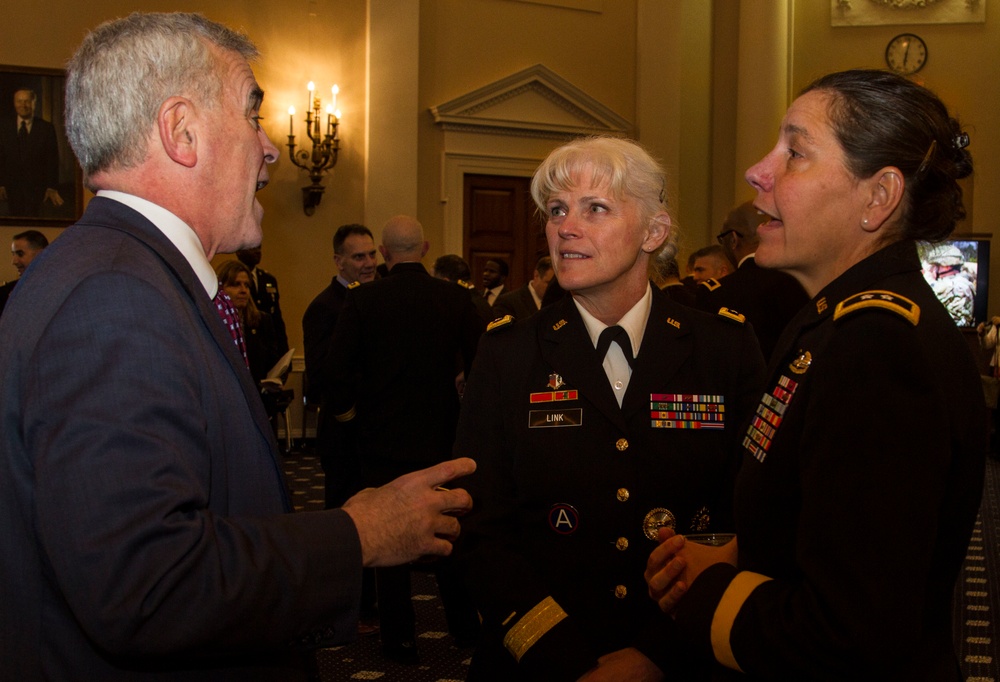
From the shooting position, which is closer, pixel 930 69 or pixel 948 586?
pixel 948 586

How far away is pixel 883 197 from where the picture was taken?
58.9 inches

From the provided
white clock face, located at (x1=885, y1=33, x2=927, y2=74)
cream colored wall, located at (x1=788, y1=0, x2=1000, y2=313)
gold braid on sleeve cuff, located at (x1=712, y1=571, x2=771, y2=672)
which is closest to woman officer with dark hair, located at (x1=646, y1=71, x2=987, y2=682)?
gold braid on sleeve cuff, located at (x1=712, y1=571, x2=771, y2=672)

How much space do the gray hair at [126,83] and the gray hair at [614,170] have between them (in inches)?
38.1

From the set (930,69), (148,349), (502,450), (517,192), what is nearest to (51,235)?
(517,192)

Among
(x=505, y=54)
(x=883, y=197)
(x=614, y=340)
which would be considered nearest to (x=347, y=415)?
(x=614, y=340)

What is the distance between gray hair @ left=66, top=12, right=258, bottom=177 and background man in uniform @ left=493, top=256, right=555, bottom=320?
470 cm

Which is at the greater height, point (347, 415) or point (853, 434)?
point (853, 434)

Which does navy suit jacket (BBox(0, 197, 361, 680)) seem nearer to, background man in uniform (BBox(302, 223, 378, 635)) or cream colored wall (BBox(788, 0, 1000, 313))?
background man in uniform (BBox(302, 223, 378, 635))

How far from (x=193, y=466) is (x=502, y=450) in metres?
1.00

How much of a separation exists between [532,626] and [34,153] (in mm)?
8182

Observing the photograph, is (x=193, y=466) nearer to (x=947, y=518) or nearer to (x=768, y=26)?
(x=947, y=518)

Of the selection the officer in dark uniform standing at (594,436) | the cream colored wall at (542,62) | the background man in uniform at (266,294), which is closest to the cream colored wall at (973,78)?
the cream colored wall at (542,62)

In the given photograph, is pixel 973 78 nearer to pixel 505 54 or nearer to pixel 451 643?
pixel 505 54

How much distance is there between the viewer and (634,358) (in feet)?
6.97
